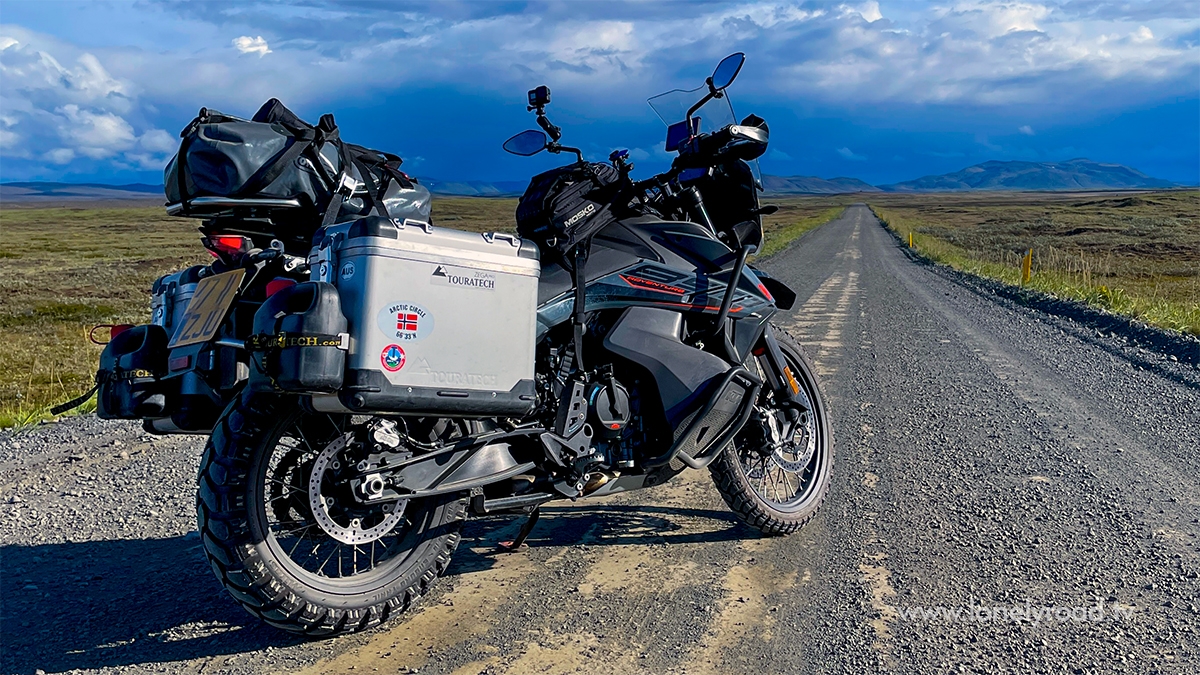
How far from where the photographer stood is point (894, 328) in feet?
Answer: 40.8

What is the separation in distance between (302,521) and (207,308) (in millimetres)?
840

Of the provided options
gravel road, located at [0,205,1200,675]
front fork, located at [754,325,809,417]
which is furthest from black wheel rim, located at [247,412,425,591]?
front fork, located at [754,325,809,417]

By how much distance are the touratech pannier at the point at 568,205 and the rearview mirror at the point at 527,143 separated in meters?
0.27

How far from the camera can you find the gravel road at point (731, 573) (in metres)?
3.19

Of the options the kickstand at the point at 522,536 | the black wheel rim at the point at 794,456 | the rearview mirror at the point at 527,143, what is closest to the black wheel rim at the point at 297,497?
the kickstand at the point at 522,536

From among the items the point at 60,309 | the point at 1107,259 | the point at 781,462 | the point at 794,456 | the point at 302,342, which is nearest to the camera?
the point at 302,342

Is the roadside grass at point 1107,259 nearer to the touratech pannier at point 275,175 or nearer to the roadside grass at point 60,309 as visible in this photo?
the roadside grass at point 60,309

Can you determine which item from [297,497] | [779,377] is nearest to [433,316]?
[297,497]

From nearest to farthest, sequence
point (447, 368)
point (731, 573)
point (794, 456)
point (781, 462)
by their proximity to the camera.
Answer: point (447, 368), point (731, 573), point (781, 462), point (794, 456)

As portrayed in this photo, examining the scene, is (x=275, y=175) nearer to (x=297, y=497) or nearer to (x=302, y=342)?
(x=302, y=342)

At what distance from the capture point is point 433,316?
310 centimetres

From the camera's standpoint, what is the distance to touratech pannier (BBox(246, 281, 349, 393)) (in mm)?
2846

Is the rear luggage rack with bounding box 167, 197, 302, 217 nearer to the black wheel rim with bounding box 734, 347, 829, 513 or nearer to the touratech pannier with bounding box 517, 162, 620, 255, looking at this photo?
the touratech pannier with bounding box 517, 162, 620, 255

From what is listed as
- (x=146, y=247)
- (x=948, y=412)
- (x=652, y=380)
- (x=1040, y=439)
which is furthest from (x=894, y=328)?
(x=146, y=247)
